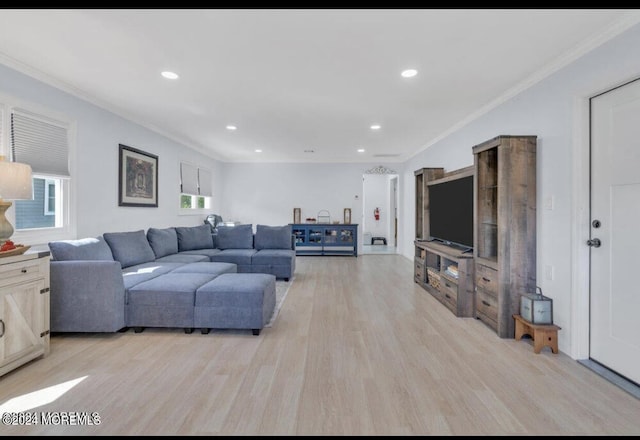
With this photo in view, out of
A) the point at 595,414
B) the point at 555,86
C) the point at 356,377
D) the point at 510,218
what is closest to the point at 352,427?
the point at 356,377

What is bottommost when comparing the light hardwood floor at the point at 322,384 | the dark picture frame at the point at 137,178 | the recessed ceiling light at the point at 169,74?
the light hardwood floor at the point at 322,384

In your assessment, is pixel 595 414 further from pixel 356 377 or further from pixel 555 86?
pixel 555 86

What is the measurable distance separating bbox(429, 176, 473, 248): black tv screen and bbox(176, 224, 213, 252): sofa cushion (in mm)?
3785

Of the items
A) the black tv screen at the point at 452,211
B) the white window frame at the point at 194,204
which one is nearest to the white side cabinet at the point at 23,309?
the white window frame at the point at 194,204

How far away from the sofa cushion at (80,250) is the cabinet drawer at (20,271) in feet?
1.95

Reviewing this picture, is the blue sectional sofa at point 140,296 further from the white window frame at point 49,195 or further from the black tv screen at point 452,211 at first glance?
the black tv screen at point 452,211

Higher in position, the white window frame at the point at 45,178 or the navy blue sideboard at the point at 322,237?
the white window frame at the point at 45,178

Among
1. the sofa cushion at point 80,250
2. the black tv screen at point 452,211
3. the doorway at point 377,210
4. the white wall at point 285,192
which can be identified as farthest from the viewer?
the doorway at point 377,210

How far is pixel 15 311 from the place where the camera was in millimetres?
2152

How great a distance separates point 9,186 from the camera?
224 cm

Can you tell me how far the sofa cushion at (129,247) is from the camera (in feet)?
11.9

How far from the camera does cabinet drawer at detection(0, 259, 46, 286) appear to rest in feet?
6.83

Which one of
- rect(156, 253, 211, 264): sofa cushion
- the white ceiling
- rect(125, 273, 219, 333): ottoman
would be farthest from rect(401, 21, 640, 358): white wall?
rect(156, 253, 211, 264): sofa cushion

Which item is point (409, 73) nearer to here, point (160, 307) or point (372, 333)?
point (372, 333)
